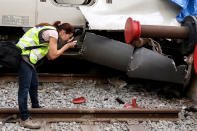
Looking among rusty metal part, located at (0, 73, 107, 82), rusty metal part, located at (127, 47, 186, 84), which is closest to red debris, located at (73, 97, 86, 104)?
rusty metal part, located at (127, 47, 186, 84)

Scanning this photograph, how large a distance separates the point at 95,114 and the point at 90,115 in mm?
73

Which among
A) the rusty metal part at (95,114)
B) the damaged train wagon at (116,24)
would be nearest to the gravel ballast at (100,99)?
the rusty metal part at (95,114)

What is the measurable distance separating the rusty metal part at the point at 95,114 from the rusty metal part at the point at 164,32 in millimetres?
1097

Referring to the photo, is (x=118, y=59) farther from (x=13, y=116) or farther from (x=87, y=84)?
(x=13, y=116)

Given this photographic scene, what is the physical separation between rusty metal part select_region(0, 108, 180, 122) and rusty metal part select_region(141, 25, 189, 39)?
1097mm

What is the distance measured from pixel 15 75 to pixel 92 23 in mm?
1827

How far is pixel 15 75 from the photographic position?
18.5ft

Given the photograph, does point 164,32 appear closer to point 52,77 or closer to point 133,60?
point 133,60

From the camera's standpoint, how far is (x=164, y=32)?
4.01 metres

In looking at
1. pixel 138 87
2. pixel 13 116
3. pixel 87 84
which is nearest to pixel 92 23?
pixel 87 84

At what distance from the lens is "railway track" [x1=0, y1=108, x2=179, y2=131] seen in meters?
3.95

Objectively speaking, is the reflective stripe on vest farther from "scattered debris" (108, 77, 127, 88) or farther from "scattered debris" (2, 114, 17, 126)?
"scattered debris" (108, 77, 127, 88)

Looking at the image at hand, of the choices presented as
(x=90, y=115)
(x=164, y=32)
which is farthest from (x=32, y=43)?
(x=164, y=32)

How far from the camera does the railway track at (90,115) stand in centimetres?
395
